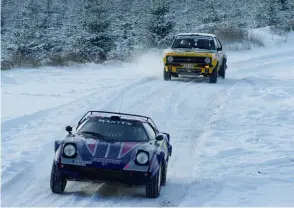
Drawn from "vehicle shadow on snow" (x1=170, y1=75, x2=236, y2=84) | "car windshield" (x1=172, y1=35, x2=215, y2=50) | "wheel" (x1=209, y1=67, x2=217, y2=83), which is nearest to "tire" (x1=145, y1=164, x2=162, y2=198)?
"wheel" (x1=209, y1=67, x2=217, y2=83)

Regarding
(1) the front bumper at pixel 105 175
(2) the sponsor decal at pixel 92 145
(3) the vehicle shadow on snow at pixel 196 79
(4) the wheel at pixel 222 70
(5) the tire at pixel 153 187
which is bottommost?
(3) the vehicle shadow on snow at pixel 196 79

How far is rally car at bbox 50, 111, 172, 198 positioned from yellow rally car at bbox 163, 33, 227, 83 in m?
12.2

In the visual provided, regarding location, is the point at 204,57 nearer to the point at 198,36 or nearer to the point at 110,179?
the point at 198,36

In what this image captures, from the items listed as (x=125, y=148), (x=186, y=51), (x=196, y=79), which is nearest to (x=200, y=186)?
(x=125, y=148)

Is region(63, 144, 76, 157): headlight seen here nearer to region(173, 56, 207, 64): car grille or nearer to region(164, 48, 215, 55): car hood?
region(173, 56, 207, 64): car grille

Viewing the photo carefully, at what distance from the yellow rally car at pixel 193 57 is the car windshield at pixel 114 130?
12.0 m

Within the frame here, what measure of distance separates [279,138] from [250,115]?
2.65 metres

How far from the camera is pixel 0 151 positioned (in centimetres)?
1049

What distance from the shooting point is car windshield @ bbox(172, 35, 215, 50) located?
21.5 m

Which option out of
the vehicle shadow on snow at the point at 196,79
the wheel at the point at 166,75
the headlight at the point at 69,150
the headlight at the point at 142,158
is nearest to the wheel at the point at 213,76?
the vehicle shadow on snow at the point at 196,79

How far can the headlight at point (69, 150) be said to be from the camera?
7.98 metres

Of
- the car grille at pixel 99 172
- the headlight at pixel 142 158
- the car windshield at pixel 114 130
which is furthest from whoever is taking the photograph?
the car windshield at pixel 114 130

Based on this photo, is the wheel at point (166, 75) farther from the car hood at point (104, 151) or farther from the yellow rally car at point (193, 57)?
the car hood at point (104, 151)

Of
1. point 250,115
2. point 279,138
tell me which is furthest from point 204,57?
point 279,138
